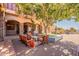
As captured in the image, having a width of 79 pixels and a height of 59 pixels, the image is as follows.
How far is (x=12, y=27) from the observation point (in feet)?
12.1

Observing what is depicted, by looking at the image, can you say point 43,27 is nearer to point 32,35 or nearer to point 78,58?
point 32,35

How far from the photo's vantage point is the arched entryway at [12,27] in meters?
3.67

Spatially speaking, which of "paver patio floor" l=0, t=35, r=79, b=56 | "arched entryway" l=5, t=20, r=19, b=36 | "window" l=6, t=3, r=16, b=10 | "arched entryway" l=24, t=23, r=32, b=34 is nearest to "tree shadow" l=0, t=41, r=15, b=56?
"paver patio floor" l=0, t=35, r=79, b=56

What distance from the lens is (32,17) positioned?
3.70m

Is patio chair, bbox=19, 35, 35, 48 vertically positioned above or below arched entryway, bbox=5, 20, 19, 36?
below

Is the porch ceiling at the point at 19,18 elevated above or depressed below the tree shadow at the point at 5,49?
above

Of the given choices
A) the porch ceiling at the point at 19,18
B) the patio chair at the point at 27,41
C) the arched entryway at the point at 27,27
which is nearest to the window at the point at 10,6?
the porch ceiling at the point at 19,18

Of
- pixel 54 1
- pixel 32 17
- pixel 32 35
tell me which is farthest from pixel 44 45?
pixel 54 1

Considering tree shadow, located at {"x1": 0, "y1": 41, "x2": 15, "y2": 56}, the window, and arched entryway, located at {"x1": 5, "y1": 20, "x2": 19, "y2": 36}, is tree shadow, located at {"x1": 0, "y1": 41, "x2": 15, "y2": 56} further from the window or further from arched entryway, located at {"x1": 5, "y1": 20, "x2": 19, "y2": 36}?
the window

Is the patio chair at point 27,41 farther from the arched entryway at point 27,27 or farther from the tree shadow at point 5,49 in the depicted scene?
the tree shadow at point 5,49

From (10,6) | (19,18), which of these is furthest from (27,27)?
(10,6)

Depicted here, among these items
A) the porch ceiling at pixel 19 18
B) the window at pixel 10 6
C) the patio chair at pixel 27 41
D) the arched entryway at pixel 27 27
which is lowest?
the patio chair at pixel 27 41

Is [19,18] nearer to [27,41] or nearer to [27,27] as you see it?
Answer: [27,27]

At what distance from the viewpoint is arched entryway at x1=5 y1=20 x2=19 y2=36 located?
367 cm
